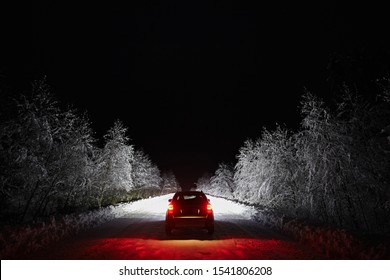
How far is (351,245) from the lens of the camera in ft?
33.2

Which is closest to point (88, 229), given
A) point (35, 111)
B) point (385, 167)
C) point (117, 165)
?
point (35, 111)

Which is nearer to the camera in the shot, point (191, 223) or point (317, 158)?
point (191, 223)

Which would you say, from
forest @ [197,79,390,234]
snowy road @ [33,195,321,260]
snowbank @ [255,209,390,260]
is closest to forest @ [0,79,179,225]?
snowy road @ [33,195,321,260]

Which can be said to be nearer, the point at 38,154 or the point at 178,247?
the point at 178,247

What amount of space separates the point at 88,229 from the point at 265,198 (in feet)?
65.1

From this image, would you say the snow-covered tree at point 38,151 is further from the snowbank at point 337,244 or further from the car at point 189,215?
the snowbank at point 337,244

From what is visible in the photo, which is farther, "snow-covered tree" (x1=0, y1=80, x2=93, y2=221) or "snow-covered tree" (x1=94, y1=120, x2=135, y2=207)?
"snow-covered tree" (x1=94, y1=120, x2=135, y2=207)

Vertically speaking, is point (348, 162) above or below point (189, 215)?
above

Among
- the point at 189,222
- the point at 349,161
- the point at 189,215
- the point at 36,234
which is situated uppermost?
the point at 349,161

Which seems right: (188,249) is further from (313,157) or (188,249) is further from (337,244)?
(313,157)

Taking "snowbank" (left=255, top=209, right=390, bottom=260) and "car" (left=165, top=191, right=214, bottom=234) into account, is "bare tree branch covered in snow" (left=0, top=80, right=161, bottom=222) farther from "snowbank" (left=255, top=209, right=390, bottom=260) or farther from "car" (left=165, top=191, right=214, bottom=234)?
"snowbank" (left=255, top=209, right=390, bottom=260)

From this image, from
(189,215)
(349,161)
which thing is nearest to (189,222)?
(189,215)
